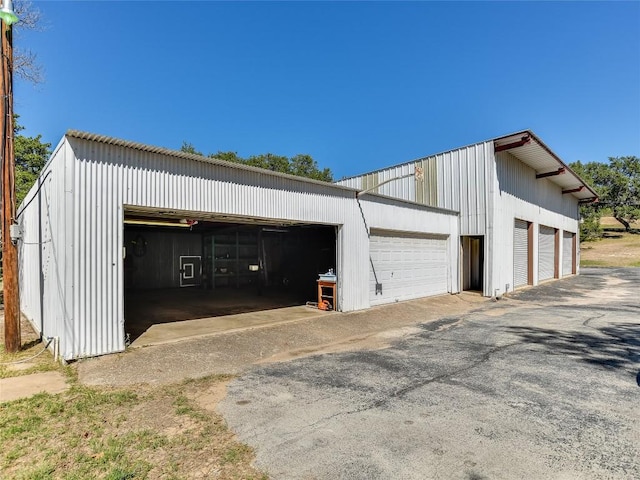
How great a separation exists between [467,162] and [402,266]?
602 cm

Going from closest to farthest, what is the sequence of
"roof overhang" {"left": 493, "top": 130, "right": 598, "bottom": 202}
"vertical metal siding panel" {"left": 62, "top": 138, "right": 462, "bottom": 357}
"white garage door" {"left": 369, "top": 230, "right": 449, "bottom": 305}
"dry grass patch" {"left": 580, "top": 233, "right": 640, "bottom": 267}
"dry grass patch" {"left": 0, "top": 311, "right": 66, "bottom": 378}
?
"dry grass patch" {"left": 0, "top": 311, "right": 66, "bottom": 378} < "vertical metal siding panel" {"left": 62, "top": 138, "right": 462, "bottom": 357} < "white garage door" {"left": 369, "top": 230, "right": 449, "bottom": 305} < "roof overhang" {"left": 493, "top": 130, "right": 598, "bottom": 202} < "dry grass patch" {"left": 580, "top": 233, "right": 640, "bottom": 267}

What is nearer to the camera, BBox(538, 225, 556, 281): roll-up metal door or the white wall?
the white wall

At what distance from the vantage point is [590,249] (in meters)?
42.6

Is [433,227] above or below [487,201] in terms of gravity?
below

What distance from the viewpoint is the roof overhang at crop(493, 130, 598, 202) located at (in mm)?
14109

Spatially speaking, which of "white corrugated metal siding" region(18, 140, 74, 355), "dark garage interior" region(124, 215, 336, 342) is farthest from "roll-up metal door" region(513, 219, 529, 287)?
"white corrugated metal siding" region(18, 140, 74, 355)

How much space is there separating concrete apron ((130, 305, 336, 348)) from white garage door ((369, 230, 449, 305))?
2.45 metres

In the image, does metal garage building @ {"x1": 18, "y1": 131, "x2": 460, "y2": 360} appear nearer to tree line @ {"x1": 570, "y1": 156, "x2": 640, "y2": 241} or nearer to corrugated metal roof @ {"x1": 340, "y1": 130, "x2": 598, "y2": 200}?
corrugated metal roof @ {"x1": 340, "y1": 130, "x2": 598, "y2": 200}

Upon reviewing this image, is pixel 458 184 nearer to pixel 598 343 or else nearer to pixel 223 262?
pixel 598 343

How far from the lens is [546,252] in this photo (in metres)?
21.9

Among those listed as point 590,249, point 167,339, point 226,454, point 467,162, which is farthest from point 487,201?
point 590,249

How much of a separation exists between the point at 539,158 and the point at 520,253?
460 centimetres

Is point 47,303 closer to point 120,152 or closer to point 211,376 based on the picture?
point 120,152

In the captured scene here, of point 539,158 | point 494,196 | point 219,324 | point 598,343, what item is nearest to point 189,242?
point 219,324
